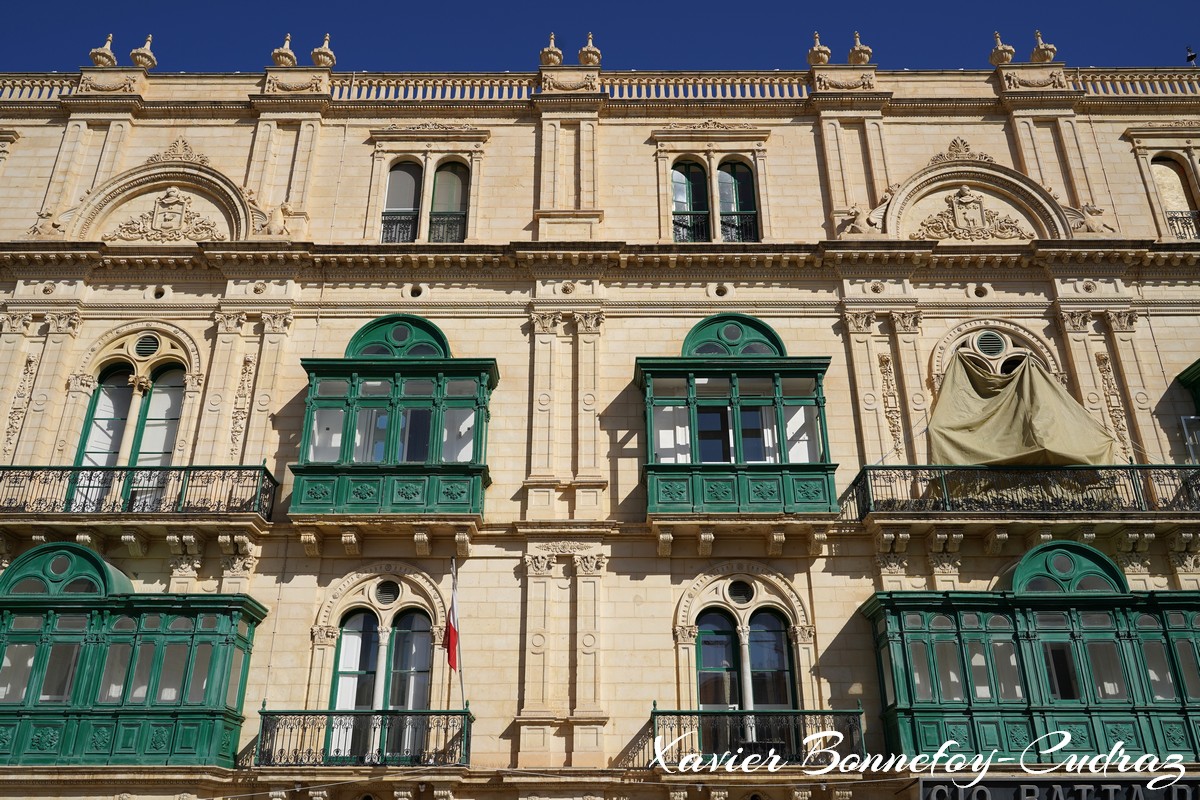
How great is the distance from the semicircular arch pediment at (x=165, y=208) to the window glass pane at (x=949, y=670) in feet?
58.2

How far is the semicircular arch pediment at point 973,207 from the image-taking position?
78.2 feet

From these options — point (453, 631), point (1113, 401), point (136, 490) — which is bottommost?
point (453, 631)

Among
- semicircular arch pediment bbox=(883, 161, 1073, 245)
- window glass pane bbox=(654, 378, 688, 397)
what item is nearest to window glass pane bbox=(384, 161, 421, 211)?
window glass pane bbox=(654, 378, 688, 397)

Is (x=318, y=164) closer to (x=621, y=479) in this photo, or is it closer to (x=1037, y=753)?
(x=621, y=479)

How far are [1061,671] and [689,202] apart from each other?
43.8ft

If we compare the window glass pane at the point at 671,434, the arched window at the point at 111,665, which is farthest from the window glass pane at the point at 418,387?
the arched window at the point at 111,665

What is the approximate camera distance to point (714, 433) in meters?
21.5

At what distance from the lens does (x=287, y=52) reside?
26.0 metres

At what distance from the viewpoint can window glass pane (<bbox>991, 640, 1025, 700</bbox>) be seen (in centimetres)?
1786

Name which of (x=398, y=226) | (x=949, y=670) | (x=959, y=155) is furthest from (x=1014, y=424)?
(x=398, y=226)

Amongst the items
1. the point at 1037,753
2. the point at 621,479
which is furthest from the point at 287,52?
the point at 1037,753

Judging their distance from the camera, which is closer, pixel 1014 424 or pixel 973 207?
pixel 1014 424

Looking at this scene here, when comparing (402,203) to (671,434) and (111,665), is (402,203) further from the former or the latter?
(111,665)

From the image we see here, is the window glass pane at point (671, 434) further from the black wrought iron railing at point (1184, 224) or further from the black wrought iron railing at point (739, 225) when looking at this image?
the black wrought iron railing at point (1184, 224)
